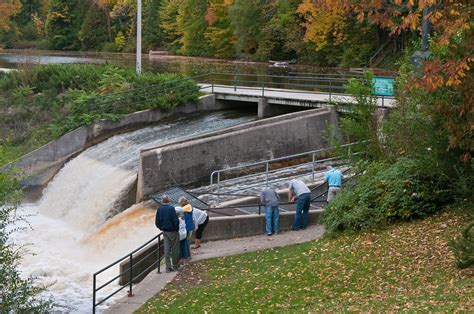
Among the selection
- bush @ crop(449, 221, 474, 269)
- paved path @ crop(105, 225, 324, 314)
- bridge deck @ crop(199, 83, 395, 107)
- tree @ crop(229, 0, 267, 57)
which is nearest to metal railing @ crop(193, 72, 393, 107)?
bridge deck @ crop(199, 83, 395, 107)

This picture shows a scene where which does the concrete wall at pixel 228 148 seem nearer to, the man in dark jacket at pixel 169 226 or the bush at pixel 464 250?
the man in dark jacket at pixel 169 226

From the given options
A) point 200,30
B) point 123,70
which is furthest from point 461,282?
point 200,30

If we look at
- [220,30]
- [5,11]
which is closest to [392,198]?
[220,30]

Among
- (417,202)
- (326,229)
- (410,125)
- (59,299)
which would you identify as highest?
(410,125)

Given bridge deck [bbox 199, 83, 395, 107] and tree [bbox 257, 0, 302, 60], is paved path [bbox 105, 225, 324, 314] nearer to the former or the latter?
bridge deck [bbox 199, 83, 395, 107]

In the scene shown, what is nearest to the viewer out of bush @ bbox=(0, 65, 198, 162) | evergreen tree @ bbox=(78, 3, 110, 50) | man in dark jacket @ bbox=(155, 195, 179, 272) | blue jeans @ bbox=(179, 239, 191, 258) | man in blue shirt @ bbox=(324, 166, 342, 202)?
man in dark jacket @ bbox=(155, 195, 179, 272)

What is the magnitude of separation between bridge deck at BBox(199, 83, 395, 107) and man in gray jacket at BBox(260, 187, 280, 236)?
883 cm

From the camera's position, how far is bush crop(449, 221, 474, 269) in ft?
35.6

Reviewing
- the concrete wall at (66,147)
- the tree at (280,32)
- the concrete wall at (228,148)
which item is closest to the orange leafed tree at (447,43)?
the concrete wall at (228,148)

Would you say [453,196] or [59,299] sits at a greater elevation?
[453,196]

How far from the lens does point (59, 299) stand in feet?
55.9

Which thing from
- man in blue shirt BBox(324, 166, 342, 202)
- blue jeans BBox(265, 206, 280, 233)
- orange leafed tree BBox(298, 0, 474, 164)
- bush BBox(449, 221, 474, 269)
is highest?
orange leafed tree BBox(298, 0, 474, 164)

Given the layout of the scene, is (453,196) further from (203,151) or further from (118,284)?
(203,151)

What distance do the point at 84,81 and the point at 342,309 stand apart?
2771cm
